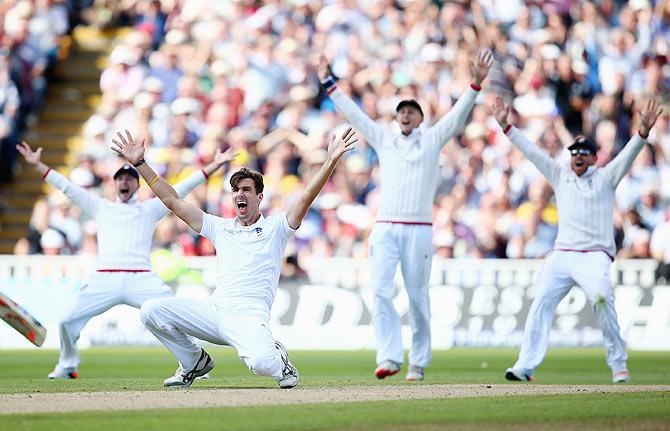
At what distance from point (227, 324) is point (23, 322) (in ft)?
5.50

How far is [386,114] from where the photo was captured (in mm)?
22828

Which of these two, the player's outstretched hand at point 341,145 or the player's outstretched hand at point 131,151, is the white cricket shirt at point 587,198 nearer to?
the player's outstretched hand at point 341,145

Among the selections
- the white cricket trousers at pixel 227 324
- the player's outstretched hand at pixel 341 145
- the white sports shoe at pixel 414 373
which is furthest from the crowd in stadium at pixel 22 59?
the player's outstretched hand at pixel 341 145

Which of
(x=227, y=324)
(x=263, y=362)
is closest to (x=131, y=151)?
(x=227, y=324)

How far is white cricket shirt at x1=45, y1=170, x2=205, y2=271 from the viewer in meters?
14.4

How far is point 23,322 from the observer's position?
35.7 feet

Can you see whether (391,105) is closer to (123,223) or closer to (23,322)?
(123,223)

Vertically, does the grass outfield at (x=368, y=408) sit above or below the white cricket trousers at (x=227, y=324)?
below

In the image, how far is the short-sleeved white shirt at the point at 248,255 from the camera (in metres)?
11.1

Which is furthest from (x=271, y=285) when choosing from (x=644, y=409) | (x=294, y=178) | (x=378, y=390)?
(x=294, y=178)

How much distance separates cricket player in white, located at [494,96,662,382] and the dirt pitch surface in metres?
1.22

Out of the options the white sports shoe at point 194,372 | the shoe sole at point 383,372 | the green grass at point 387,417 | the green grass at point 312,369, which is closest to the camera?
the green grass at point 387,417

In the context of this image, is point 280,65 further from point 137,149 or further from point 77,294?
point 137,149

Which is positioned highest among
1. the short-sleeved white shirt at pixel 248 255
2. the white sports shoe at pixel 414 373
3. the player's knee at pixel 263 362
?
the short-sleeved white shirt at pixel 248 255
